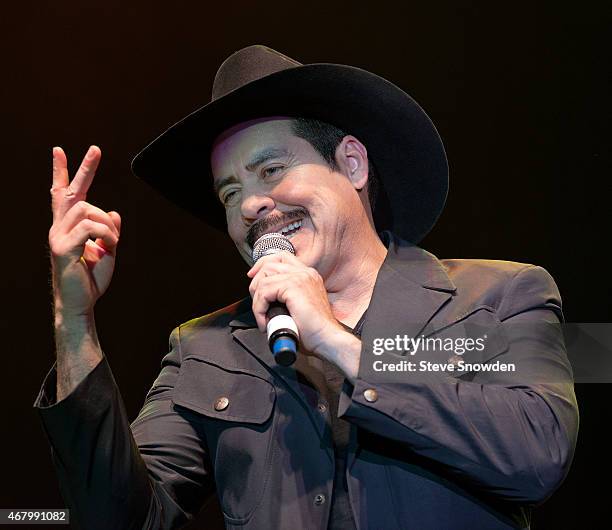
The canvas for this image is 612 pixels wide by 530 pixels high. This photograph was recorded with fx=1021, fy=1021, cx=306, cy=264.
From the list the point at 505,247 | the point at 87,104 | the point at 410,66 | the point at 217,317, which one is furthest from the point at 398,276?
the point at 87,104

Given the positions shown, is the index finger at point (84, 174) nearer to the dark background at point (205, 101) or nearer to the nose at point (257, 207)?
the nose at point (257, 207)

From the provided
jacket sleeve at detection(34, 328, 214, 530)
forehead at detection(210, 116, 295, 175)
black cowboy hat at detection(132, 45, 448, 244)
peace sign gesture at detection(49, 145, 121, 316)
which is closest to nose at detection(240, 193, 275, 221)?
forehead at detection(210, 116, 295, 175)

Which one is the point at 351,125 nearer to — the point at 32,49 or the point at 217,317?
the point at 217,317

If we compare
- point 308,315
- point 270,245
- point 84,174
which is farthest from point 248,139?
point 308,315

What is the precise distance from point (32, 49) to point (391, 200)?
1.12m

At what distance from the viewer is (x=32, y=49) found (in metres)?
2.79

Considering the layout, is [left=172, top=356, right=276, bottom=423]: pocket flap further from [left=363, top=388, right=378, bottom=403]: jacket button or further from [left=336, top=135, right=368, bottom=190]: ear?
[left=336, top=135, right=368, bottom=190]: ear

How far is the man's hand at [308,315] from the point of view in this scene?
1688mm

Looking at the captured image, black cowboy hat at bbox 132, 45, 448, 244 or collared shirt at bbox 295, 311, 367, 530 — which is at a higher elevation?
black cowboy hat at bbox 132, 45, 448, 244

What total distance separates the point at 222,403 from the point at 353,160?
65cm

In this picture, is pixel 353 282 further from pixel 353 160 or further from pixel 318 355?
pixel 318 355

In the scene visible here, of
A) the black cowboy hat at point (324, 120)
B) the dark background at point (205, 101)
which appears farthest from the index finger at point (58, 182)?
the dark background at point (205, 101)

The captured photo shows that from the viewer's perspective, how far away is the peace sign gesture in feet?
5.66

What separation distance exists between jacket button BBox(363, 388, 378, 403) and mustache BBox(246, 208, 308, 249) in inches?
20.2
